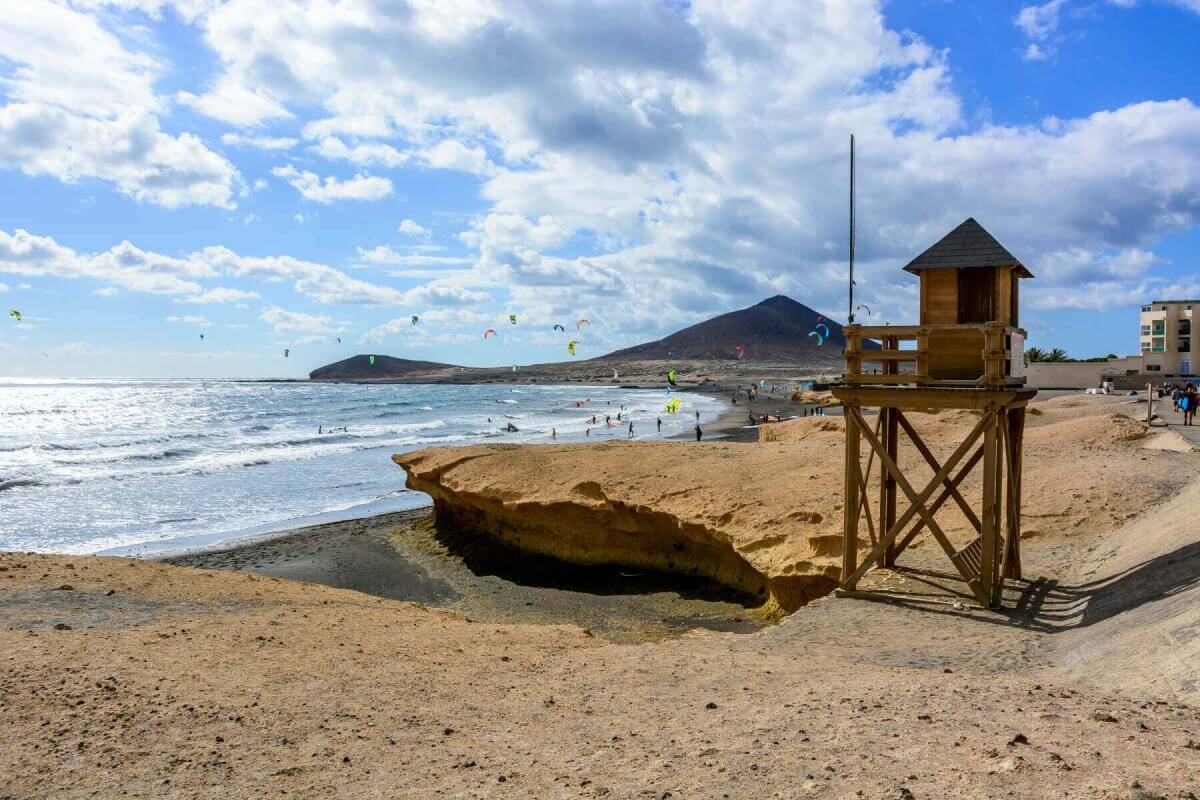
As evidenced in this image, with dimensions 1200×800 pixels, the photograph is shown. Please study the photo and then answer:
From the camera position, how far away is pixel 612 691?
286 inches

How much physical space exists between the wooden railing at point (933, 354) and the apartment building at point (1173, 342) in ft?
287

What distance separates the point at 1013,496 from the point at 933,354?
2.64 meters

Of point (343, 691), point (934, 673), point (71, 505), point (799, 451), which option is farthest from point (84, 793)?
point (71, 505)

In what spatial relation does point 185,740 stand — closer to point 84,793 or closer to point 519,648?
point 84,793

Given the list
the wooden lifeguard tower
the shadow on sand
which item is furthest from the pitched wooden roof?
the shadow on sand

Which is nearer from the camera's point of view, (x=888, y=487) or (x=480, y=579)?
(x=888, y=487)

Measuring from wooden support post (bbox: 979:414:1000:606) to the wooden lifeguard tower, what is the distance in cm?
1

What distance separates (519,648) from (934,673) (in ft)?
16.2

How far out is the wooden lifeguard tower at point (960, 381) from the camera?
10016mm

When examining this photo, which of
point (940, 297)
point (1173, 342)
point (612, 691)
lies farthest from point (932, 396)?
point (1173, 342)

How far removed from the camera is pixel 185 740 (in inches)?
242

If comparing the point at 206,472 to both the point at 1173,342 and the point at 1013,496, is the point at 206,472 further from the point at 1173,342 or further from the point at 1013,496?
the point at 1173,342

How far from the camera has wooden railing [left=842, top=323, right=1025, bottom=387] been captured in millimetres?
10414

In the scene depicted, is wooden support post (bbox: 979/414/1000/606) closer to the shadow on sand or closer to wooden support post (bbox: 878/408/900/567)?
the shadow on sand
